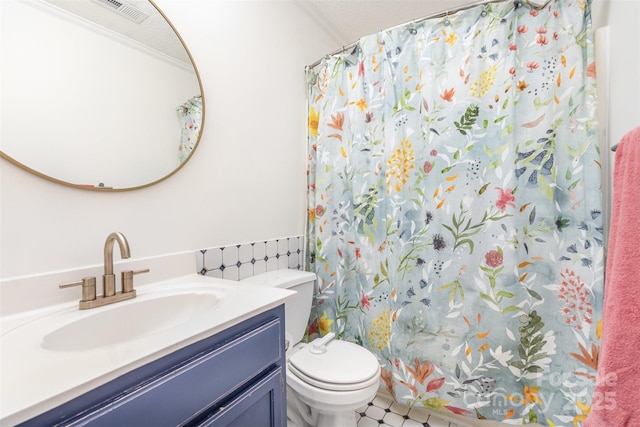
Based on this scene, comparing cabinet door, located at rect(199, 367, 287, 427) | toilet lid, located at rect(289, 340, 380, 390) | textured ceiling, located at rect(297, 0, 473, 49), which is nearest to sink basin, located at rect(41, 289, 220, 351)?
cabinet door, located at rect(199, 367, 287, 427)

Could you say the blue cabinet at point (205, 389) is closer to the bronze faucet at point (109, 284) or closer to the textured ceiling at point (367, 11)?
the bronze faucet at point (109, 284)

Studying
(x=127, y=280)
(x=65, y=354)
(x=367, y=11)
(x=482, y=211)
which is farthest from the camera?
(x=367, y=11)

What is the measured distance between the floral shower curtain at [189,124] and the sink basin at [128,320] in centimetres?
58

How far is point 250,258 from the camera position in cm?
145

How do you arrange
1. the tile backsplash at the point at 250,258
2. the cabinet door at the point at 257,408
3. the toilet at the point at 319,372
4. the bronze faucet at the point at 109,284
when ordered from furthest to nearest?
1. the tile backsplash at the point at 250,258
2. the toilet at the point at 319,372
3. the bronze faucet at the point at 109,284
4. the cabinet door at the point at 257,408

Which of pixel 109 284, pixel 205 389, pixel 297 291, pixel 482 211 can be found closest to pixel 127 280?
pixel 109 284

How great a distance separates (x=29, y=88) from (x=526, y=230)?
189 cm

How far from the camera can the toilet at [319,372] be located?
3.65 feet

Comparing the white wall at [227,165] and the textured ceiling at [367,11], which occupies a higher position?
the textured ceiling at [367,11]

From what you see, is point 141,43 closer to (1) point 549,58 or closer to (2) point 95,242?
(2) point 95,242

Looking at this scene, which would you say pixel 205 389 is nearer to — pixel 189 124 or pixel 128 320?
pixel 128 320

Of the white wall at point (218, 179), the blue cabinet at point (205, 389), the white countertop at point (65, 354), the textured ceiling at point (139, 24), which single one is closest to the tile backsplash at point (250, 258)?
the white wall at point (218, 179)

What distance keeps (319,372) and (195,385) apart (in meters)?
0.67

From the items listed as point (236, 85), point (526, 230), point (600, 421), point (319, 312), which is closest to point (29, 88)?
point (236, 85)
